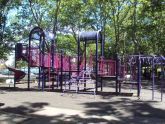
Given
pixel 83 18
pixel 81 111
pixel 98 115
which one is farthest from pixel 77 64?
pixel 83 18

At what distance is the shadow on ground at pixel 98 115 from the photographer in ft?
34.4

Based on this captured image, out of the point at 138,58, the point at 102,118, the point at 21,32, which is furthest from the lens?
the point at 21,32

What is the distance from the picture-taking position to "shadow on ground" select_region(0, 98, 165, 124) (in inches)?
412

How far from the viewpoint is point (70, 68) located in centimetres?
2111

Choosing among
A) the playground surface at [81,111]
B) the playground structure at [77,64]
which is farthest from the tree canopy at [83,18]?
the playground surface at [81,111]

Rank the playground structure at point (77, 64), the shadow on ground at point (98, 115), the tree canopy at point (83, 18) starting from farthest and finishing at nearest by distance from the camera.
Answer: the tree canopy at point (83, 18) → the playground structure at point (77, 64) → the shadow on ground at point (98, 115)

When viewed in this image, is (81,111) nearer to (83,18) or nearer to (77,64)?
(77,64)

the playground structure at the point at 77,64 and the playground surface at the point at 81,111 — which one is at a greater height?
the playground structure at the point at 77,64

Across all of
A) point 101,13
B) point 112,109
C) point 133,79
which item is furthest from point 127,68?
point 101,13

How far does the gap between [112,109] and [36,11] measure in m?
31.1

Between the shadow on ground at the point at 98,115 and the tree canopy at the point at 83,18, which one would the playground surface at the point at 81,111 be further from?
the tree canopy at the point at 83,18

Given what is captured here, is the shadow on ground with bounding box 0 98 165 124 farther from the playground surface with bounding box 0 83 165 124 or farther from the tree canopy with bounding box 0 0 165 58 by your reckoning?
the tree canopy with bounding box 0 0 165 58

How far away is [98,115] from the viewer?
11.3 metres

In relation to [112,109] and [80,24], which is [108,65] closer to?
[112,109]
